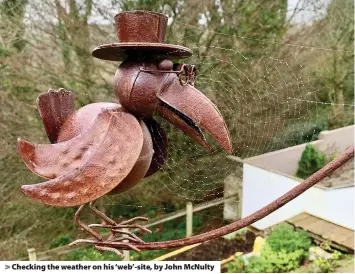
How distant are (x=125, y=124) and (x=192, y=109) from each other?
0.42 feet

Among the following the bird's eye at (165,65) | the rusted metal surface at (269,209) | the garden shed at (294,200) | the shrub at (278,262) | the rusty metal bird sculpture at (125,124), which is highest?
the bird's eye at (165,65)

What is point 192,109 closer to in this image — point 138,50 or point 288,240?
point 138,50

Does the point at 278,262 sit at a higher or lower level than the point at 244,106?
lower

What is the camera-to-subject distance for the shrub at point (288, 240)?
7.60 ft

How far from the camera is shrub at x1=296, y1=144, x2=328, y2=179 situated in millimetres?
3213

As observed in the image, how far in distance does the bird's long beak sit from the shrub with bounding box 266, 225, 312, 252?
185 centimetres

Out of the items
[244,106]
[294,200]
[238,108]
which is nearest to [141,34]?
[244,106]

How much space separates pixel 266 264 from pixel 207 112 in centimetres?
188

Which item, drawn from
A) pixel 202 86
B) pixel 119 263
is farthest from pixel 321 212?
pixel 119 263

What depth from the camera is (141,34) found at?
702mm

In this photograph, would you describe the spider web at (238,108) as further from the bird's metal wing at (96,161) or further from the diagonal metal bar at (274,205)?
the bird's metal wing at (96,161)

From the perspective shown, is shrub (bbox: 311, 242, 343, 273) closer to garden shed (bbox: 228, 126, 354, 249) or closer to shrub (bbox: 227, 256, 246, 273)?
garden shed (bbox: 228, 126, 354, 249)
